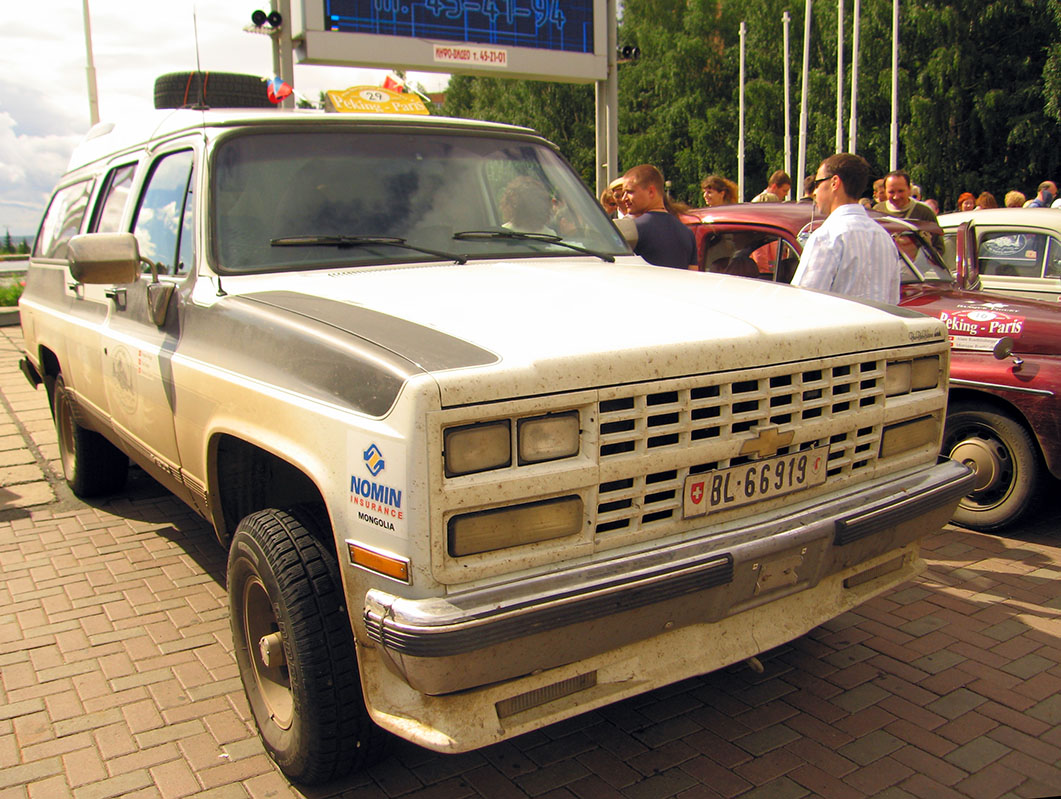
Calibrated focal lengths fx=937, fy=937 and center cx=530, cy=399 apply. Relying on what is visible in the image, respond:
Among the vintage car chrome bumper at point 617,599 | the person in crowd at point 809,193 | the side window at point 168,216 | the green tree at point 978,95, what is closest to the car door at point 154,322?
the side window at point 168,216

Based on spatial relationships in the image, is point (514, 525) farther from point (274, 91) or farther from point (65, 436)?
point (65, 436)

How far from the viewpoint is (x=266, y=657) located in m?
2.86

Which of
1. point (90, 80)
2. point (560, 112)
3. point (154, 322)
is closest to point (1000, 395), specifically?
point (154, 322)

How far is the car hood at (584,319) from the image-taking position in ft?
7.74

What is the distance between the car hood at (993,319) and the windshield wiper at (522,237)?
2309 millimetres

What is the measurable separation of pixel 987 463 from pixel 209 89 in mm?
4618

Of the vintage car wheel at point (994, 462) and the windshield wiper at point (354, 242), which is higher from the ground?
the windshield wiper at point (354, 242)

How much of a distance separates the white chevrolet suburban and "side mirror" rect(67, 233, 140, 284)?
0.04 feet

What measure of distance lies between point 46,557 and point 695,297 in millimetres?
3756

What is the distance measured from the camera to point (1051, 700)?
3.32 m

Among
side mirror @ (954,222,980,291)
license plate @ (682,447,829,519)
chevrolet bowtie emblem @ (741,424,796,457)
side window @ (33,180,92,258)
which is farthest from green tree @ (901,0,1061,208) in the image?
chevrolet bowtie emblem @ (741,424,796,457)

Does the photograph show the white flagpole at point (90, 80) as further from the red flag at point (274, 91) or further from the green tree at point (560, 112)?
the green tree at point (560, 112)

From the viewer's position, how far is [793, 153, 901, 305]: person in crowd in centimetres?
457

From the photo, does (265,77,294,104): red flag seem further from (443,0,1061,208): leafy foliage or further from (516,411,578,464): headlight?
(443,0,1061,208): leafy foliage
